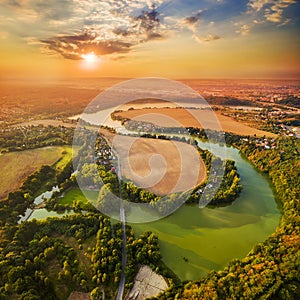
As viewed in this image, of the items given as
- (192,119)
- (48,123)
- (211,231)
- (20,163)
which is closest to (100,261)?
(211,231)

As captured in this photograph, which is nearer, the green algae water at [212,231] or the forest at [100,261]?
the forest at [100,261]

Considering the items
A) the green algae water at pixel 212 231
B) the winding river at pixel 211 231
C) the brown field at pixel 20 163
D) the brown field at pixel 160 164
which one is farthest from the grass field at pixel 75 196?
the green algae water at pixel 212 231

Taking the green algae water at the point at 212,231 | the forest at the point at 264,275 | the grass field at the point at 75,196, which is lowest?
the green algae water at the point at 212,231

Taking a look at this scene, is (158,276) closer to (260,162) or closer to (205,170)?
(205,170)

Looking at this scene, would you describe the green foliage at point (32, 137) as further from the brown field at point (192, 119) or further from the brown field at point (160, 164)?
the brown field at point (192, 119)

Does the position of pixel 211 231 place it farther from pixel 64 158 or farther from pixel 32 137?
pixel 32 137

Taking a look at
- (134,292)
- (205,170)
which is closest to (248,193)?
(205,170)

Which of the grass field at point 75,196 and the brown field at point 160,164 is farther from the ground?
the brown field at point 160,164
